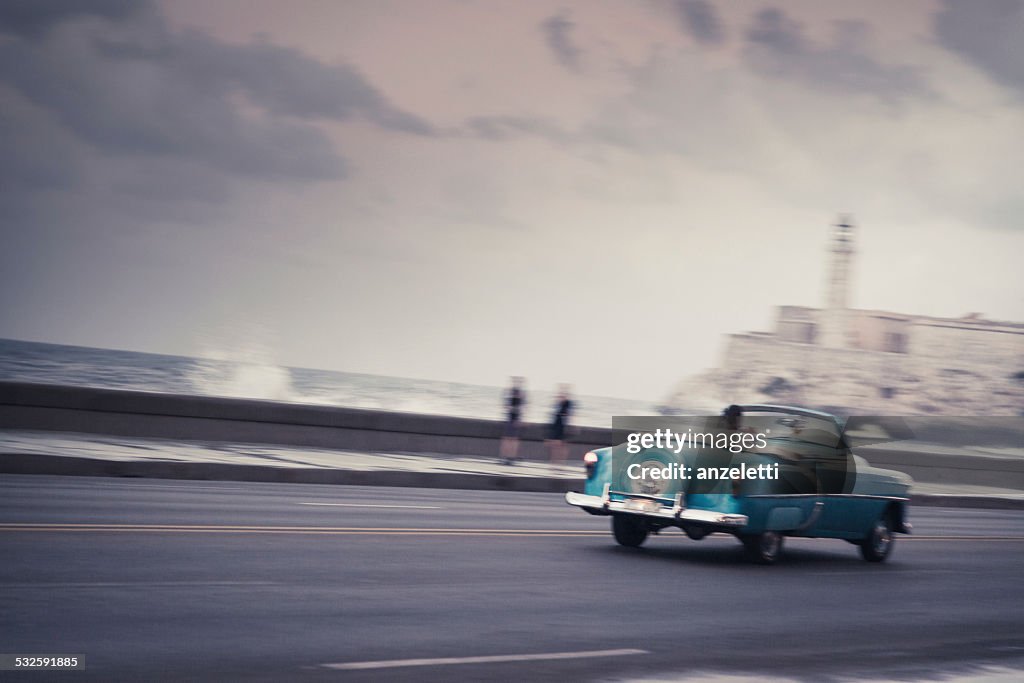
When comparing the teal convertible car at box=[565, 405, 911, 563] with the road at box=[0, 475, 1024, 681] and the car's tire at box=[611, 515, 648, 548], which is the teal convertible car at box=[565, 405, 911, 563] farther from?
the road at box=[0, 475, 1024, 681]

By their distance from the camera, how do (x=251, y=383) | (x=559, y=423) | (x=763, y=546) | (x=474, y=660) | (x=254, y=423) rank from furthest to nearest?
1. (x=251, y=383)
2. (x=559, y=423)
3. (x=254, y=423)
4. (x=763, y=546)
5. (x=474, y=660)

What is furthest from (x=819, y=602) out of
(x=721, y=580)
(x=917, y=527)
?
(x=917, y=527)

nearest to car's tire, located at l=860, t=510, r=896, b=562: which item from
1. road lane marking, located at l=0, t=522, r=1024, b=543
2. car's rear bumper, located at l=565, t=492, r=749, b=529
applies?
road lane marking, located at l=0, t=522, r=1024, b=543

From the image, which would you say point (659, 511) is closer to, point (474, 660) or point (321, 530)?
point (321, 530)

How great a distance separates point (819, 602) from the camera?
1066 cm

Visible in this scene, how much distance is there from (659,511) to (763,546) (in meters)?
1.27

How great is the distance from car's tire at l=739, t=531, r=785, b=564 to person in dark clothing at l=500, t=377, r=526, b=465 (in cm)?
1504

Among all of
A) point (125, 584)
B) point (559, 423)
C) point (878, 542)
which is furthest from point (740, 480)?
point (559, 423)

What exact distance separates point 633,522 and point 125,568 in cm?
608

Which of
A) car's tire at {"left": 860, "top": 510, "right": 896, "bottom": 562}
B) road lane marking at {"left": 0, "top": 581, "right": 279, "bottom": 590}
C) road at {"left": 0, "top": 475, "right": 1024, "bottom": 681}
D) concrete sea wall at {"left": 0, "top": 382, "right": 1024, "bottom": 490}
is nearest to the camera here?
road at {"left": 0, "top": 475, "right": 1024, "bottom": 681}

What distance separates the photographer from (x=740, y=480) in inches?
488

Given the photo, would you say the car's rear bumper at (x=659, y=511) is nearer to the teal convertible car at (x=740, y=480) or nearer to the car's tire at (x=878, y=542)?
the teal convertible car at (x=740, y=480)

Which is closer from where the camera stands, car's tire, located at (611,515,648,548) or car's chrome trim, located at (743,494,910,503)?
car's chrome trim, located at (743,494,910,503)

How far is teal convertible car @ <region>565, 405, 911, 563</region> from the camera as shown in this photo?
12.4 metres
